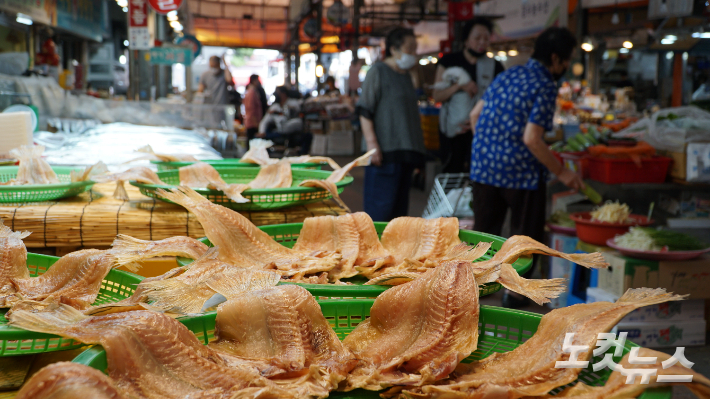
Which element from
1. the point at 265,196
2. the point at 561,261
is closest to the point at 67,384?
the point at 265,196

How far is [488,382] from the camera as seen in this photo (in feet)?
2.96

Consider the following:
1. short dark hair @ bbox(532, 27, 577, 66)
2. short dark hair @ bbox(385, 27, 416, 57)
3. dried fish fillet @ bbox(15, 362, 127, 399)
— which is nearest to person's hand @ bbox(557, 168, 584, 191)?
short dark hair @ bbox(532, 27, 577, 66)

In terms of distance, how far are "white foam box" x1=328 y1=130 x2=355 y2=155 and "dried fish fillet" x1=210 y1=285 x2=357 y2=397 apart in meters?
14.2

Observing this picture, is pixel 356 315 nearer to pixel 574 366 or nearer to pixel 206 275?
pixel 206 275

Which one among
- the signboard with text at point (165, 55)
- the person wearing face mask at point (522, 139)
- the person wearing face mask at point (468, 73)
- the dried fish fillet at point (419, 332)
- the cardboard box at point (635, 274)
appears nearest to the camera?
the dried fish fillet at point (419, 332)

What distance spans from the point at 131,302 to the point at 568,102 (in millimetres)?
12042

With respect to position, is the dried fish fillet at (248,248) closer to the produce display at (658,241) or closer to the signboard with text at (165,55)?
A: the produce display at (658,241)

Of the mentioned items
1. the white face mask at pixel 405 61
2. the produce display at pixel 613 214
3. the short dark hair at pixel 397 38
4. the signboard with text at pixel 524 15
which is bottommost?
the produce display at pixel 613 214

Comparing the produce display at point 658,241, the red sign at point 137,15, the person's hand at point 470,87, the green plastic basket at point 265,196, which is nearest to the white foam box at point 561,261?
the produce display at point 658,241

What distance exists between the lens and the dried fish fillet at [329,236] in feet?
5.47

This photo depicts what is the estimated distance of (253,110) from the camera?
12.2m

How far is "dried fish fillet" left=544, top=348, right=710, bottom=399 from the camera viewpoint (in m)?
0.81

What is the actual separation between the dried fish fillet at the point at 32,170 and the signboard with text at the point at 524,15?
285 inches

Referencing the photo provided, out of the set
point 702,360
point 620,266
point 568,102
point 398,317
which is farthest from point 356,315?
point 568,102
